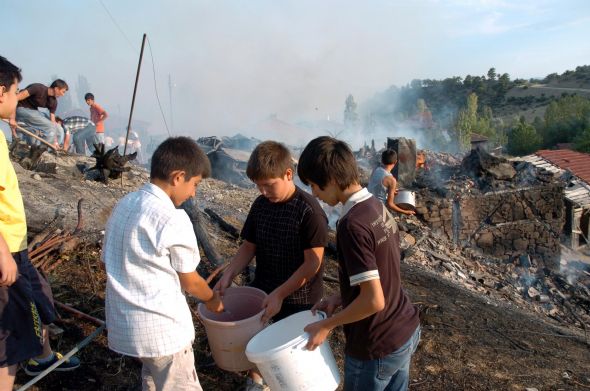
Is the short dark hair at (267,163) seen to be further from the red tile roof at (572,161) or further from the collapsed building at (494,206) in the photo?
the red tile roof at (572,161)

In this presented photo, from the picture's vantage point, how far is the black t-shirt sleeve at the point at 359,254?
165 cm

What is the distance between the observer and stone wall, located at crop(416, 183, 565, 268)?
11.4 metres

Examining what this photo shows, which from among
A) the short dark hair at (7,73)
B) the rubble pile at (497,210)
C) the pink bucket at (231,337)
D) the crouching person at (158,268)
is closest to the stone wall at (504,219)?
the rubble pile at (497,210)

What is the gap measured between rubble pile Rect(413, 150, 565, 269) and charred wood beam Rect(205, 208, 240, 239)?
6.90 metres

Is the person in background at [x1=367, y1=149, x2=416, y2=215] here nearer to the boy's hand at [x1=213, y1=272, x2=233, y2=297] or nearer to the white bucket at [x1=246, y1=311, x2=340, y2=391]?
the boy's hand at [x1=213, y1=272, x2=233, y2=297]

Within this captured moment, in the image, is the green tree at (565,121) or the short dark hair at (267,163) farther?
the green tree at (565,121)

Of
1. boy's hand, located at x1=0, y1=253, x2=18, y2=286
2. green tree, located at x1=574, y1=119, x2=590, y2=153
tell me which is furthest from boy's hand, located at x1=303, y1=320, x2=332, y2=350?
green tree, located at x1=574, y1=119, x2=590, y2=153

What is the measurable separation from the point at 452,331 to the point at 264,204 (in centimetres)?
242

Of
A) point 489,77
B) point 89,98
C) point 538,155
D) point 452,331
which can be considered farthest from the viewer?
point 489,77

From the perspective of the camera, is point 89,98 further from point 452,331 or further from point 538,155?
point 538,155

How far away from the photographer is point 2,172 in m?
1.95

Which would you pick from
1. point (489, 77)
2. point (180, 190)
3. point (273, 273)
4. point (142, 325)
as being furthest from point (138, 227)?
point (489, 77)

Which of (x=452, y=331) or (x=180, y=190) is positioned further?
(x=452, y=331)

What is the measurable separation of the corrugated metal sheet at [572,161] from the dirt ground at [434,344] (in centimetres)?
1417
